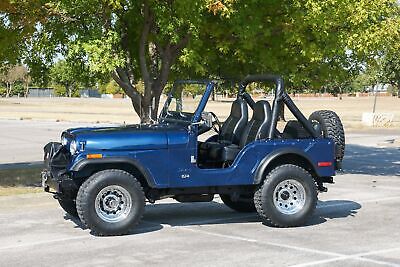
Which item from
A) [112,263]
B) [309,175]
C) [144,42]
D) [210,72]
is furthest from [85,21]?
[112,263]

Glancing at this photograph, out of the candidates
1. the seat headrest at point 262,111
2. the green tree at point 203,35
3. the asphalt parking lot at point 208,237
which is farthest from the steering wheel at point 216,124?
the green tree at point 203,35

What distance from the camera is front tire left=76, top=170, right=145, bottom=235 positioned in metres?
8.93

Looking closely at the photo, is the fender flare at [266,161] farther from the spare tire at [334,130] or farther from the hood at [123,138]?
the hood at [123,138]

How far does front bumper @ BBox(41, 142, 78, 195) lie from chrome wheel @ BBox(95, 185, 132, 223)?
42cm

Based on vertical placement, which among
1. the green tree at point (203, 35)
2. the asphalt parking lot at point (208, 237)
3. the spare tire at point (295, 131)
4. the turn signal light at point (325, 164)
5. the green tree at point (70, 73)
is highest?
the green tree at point (203, 35)

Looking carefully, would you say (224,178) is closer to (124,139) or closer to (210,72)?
(124,139)

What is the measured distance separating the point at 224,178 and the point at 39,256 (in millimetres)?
2732

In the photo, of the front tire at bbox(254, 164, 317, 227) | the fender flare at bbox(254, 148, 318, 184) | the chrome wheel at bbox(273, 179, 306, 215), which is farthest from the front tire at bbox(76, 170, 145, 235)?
the chrome wheel at bbox(273, 179, 306, 215)

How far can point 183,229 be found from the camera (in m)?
9.64

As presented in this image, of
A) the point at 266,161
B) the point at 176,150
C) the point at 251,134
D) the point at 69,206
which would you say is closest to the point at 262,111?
the point at 251,134

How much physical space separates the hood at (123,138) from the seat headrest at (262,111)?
1.20 metres

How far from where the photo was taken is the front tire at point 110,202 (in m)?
8.93

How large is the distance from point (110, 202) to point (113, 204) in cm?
5

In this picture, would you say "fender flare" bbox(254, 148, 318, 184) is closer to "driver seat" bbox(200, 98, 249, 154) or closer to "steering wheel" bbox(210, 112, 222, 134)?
"driver seat" bbox(200, 98, 249, 154)
